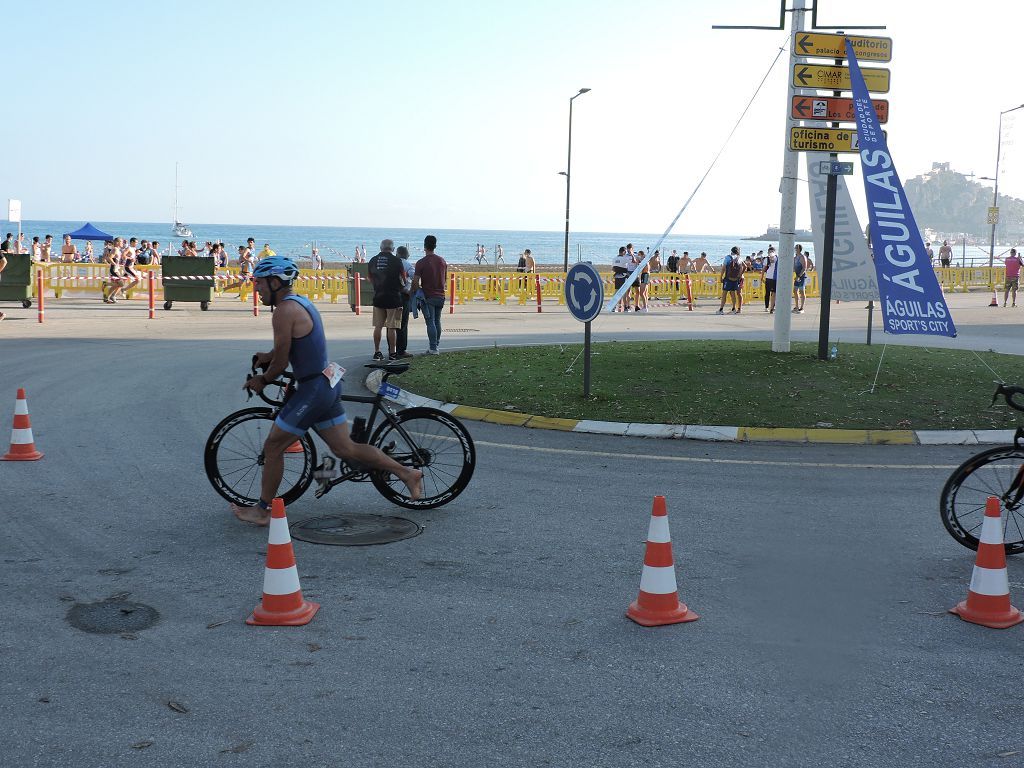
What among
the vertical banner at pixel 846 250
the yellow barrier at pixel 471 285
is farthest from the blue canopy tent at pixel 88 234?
the vertical banner at pixel 846 250

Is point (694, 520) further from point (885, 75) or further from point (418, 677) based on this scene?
point (885, 75)

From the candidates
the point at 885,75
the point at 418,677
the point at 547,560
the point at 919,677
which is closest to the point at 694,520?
the point at 547,560

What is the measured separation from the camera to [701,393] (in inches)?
469

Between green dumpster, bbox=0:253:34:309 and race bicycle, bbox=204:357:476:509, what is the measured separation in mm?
20810

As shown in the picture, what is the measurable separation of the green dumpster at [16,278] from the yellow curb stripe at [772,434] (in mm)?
21167

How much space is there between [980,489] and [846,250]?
9486 millimetres

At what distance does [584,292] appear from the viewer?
11523 mm

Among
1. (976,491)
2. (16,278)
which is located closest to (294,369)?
(976,491)

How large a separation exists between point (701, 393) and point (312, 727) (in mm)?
8599

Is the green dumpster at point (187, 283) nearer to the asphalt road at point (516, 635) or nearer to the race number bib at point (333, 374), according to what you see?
the asphalt road at point (516, 635)

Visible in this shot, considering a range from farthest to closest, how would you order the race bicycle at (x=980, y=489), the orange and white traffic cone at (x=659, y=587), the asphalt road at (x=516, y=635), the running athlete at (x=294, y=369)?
the running athlete at (x=294, y=369)
the race bicycle at (x=980, y=489)
the orange and white traffic cone at (x=659, y=587)
the asphalt road at (x=516, y=635)

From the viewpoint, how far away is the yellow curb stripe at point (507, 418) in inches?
428

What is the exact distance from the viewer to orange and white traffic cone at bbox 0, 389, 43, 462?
867 cm

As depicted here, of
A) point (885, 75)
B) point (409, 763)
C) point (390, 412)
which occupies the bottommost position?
point (409, 763)
